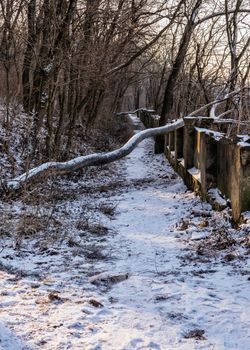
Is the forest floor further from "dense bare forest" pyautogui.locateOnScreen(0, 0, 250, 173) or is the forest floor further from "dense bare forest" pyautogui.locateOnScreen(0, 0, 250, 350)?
"dense bare forest" pyautogui.locateOnScreen(0, 0, 250, 173)

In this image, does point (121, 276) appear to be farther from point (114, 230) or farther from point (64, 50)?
point (64, 50)

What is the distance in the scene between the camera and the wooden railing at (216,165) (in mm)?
6145

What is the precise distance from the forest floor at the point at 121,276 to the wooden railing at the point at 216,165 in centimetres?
34

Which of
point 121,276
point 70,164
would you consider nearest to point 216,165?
point 70,164

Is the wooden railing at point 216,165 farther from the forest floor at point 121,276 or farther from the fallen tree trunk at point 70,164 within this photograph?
the fallen tree trunk at point 70,164

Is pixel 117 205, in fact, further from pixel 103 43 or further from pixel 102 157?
pixel 103 43

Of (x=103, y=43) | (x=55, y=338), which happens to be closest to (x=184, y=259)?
(x=55, y=338)

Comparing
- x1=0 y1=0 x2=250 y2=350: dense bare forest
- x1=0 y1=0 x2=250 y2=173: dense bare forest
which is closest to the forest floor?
x1=0 y1=0 x2=250 y2=350: dense bare forest

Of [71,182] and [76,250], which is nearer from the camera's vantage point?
[76,250]

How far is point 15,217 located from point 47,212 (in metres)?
0.52

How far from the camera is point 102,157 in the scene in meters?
10.7

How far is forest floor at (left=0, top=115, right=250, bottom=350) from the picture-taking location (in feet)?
11.2

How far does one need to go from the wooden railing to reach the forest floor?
340mm

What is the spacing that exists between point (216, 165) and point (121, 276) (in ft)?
13.6
